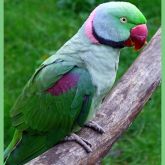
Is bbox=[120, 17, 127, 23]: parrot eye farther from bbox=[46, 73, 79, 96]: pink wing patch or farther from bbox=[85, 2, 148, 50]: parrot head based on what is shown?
bbox=[46, 73, 79, 96]: pink wing patch

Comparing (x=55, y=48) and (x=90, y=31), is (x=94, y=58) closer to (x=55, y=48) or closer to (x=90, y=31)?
(x=90, y=31)

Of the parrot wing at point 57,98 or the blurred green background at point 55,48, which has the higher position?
the parrot wing at point 57,98

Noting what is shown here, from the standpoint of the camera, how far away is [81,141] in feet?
5.96

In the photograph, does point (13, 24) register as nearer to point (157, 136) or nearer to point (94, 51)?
point (157, 136)

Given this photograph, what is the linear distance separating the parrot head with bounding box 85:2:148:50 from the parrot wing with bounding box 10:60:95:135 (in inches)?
4.9

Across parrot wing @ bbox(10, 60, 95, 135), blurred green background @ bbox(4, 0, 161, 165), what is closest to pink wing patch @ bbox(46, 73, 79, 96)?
parrot wing @ bbox(10, 60, 95, 135)

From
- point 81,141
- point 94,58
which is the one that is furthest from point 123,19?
point 81,141

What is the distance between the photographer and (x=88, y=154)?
1.80 metres

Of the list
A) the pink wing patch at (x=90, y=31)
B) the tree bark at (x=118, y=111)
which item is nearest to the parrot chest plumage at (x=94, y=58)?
the pink wing patch at (x=90, y=31)

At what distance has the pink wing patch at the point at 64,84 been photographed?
181cm

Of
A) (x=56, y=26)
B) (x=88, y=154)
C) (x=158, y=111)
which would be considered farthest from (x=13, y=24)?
(x=88, y=154)

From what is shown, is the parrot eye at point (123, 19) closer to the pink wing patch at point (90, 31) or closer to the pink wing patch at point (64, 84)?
the pink wing patch at point (90, 31)

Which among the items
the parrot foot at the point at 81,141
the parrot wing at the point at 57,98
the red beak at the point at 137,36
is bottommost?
the parrot foot at the point at 81,141

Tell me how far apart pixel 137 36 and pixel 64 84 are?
28cm
